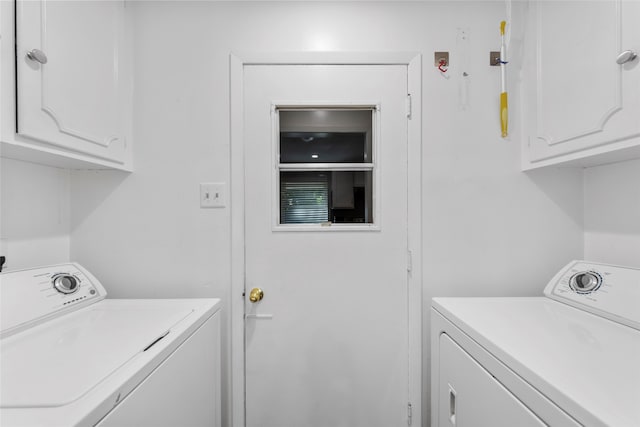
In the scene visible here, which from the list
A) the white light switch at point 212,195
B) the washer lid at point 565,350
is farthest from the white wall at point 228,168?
the washer lid at point 565,350

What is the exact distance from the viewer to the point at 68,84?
1.01m

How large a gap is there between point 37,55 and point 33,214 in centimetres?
68

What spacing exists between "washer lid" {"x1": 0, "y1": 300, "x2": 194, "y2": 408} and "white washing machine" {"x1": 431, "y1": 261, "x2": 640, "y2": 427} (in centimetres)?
102

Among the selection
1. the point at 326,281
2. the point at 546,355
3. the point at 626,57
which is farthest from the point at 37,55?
the point at 626,57

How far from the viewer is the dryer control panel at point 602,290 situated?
3.10 feet

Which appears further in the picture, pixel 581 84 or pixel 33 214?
pixel 33 214

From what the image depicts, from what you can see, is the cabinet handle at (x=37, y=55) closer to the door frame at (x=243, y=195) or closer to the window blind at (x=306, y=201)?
the door frame at (x=243, y=195)

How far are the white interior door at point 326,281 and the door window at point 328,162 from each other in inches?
1.4

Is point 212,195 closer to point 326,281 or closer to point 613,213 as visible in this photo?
point 326,281

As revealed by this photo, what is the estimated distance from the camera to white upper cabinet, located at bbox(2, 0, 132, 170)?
2.79 feet

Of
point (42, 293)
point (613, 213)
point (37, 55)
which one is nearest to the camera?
point (37, 55)

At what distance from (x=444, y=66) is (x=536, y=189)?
76cm

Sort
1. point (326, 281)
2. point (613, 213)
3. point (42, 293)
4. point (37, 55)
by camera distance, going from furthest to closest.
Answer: point (326, 281) → point (613, 213) → point (42, 293) → point (37, 55)

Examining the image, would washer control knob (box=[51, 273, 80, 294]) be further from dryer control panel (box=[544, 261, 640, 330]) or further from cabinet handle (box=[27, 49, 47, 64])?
dryer control panel (box=[544, 261, 640, 330])
